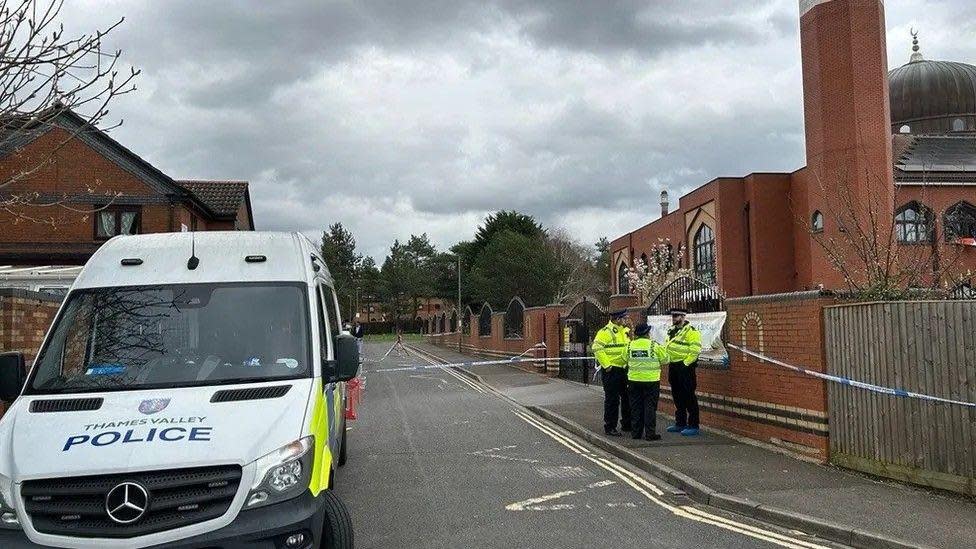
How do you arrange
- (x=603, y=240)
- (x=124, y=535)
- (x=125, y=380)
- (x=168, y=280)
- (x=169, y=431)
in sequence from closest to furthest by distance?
(x=124, y=535) < (x=169, y=431) < (x=125, y=380) < (x=168, y=280) < (x=603, y=240)

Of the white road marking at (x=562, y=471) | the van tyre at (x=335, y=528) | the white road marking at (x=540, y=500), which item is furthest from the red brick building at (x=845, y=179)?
the van tyre at (x=335, y=528)

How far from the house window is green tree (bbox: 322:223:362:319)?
6517 centimetres

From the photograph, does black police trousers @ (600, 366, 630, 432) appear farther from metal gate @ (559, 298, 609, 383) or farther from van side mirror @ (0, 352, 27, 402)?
metal gate @ (559, 298, 609, 383)

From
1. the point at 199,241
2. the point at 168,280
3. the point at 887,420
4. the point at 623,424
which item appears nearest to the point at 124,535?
the point at 168,280

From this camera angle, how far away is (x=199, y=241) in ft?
19.6

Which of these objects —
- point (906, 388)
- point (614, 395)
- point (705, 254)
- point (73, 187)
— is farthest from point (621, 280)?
point (906, 388)

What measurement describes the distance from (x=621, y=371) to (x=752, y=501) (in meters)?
4.44

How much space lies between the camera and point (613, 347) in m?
11.4

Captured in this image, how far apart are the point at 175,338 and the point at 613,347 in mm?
7295

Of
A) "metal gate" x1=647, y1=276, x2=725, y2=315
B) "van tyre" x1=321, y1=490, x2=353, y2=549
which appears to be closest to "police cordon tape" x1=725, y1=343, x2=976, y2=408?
"metal gate" x1=647, y1=276, x2=725, y2=315

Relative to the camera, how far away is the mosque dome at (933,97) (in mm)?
42344

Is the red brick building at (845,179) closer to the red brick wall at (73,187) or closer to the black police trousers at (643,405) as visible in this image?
the black police trousers at (643,405)

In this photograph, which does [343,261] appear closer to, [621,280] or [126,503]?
[621,280]

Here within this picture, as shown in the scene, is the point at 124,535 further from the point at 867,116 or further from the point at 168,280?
the point at 867,116
